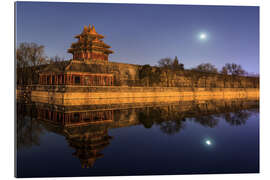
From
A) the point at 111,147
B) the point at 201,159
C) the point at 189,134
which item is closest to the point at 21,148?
the point at 111,147

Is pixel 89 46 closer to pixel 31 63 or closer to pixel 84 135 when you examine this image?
pixel 31 63

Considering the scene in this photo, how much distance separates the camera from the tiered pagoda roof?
31.0 m

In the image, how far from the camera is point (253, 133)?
913 centimetres

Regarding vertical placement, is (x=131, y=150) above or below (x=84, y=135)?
below

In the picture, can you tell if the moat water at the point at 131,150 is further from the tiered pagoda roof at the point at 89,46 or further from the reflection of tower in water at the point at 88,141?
the tiered pagoda roof at the point at 89,46

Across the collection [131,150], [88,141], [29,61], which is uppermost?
[29,61]

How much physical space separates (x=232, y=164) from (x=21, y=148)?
6604 mm

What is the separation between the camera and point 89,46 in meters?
30.9

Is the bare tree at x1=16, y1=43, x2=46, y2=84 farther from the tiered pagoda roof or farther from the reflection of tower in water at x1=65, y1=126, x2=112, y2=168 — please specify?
the reflection of tower in water at x1=65, y1=126, x2=112, y2=168

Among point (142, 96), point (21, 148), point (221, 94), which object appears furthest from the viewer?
point (221, 94)

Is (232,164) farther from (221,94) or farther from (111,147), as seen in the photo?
(221,94)

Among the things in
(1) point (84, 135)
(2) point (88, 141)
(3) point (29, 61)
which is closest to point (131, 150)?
(2) point (88, 141)

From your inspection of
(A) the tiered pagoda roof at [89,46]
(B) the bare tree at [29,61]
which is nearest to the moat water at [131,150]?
(B) the bare tree at [29,61]

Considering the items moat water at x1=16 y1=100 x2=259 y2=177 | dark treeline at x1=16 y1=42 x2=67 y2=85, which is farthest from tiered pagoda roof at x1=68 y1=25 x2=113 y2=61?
moat water at x1=16 y1=100 x2=259 y2=177
